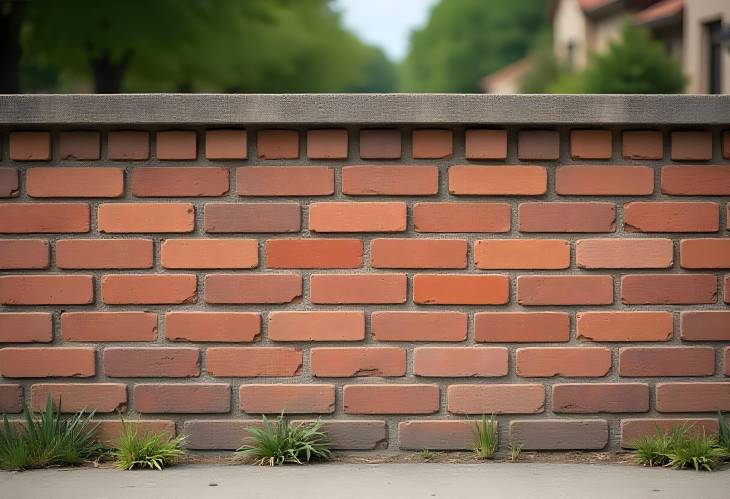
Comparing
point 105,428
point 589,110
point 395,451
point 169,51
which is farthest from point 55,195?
point 169,51

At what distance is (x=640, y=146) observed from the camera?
3473 millimetres

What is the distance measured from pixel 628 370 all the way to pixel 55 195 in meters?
2.05

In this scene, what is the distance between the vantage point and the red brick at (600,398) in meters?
3.46

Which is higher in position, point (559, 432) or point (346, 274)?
point (346, 274)

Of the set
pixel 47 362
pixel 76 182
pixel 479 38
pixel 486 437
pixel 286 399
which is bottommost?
pixel 486 437

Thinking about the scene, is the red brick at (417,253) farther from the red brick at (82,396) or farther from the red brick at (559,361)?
the red brick at (82,396)

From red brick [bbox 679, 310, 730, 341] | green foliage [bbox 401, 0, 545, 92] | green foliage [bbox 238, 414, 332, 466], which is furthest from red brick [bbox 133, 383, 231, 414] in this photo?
green foliage [bbox 401, 0, 545, 92]

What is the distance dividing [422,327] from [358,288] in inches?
10.1

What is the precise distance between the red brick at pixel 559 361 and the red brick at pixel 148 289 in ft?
3.77

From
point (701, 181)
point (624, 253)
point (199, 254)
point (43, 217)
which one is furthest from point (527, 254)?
point (43, 217)

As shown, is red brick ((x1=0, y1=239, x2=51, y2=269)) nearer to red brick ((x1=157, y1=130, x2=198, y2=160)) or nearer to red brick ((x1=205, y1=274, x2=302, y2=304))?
red brick ((x1=157, y1=130, x2=198, y2=160))

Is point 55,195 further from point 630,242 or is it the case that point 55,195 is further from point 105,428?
point 630,242

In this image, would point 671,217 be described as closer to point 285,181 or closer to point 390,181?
point 390,181

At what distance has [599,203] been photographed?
136 inches
